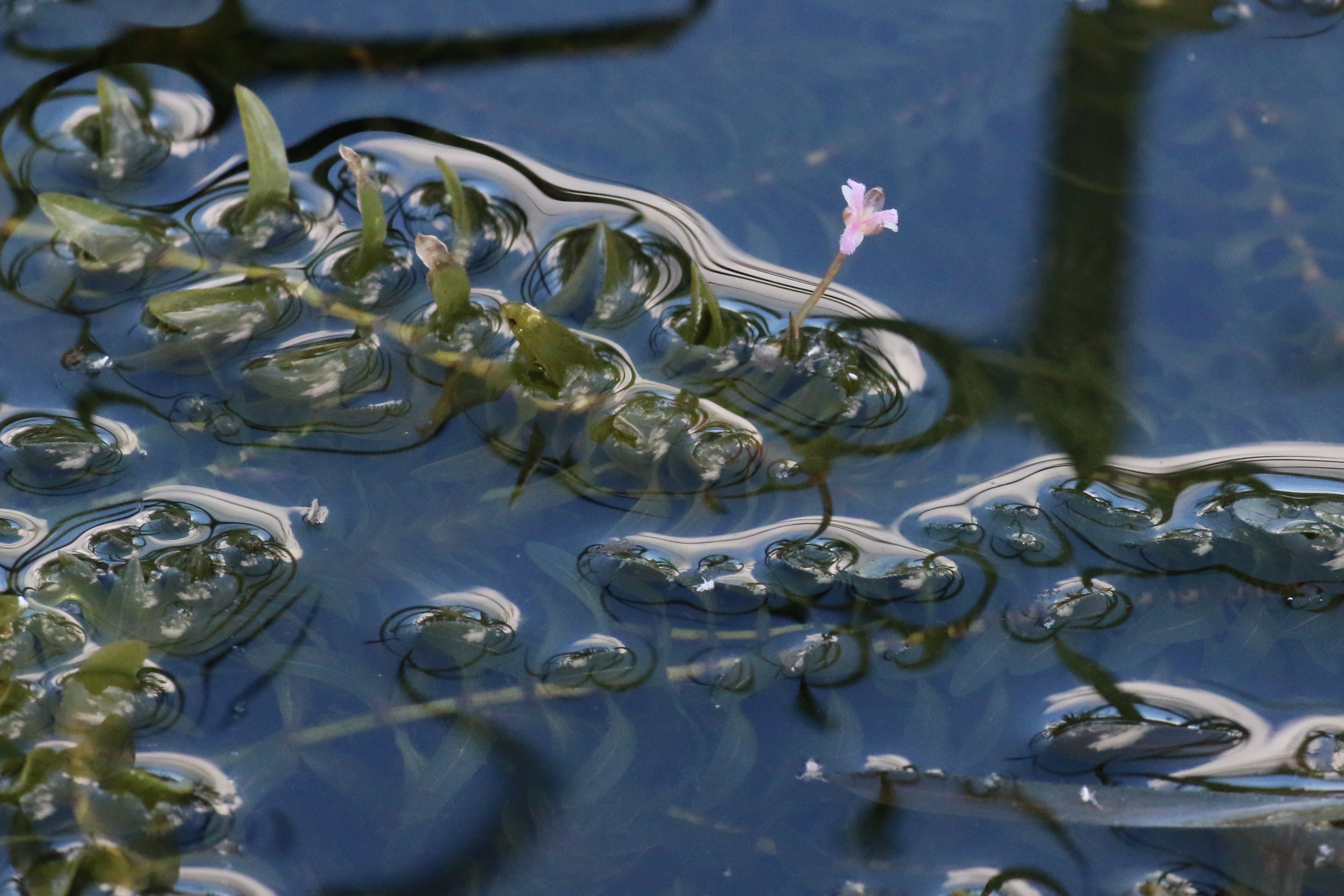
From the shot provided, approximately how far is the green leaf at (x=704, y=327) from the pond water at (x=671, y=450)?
0.01 m

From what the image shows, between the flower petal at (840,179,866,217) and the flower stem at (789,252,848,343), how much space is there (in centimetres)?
8

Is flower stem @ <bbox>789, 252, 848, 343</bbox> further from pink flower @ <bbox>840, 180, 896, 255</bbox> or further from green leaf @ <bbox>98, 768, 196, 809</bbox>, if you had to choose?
green leaf @ <bbox>98, 768, 196, 809</bbox>

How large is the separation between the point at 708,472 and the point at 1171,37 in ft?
5.57

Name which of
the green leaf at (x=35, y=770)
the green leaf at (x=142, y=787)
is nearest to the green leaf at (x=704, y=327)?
the green leaf at (x=142, y=787)

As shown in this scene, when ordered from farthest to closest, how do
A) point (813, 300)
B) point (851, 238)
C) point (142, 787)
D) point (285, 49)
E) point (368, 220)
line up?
1. point (285, 49)
2. point (368, 220)
3. point (813, 300)
4. point (851, 238)
5. point (142, 787)

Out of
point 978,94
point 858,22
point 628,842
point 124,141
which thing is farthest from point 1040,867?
point 124,141

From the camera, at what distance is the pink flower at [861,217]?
194 centimetres

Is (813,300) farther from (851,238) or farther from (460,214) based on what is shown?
(460,214)

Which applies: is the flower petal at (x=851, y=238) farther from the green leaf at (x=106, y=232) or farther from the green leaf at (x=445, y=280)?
the green leaf at (x=106, y=232)

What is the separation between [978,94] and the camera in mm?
2705

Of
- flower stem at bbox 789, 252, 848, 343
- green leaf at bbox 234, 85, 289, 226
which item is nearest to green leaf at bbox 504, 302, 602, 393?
flower stem at bbox 789, 252, 848, 343

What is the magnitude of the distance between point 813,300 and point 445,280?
0.69 metres

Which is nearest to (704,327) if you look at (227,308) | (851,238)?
(851,238)

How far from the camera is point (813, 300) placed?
2.08m
